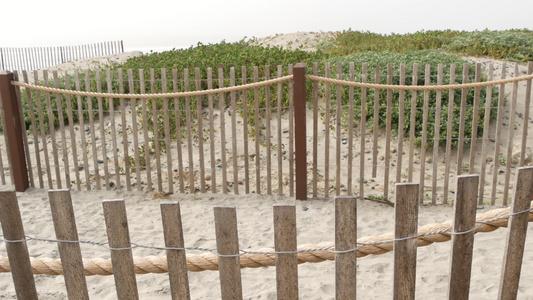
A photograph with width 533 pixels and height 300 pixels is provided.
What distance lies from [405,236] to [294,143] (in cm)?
532

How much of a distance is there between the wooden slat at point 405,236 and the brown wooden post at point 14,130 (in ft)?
18.4

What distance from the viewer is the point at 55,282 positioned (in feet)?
14.4

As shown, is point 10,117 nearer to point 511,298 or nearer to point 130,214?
A: point 130,214

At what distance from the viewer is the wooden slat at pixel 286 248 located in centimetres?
218

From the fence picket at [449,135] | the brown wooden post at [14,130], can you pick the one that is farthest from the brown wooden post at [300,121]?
the brown wooden post at [14,130]

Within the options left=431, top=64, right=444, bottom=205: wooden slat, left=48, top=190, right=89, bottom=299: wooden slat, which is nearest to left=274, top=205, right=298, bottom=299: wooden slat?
left=48, top=190, right=89, bottom=299: wooden slat

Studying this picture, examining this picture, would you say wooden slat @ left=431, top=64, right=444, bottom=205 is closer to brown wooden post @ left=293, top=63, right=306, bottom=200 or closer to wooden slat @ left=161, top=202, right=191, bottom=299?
brown wooden post @ left=293, top=63, right=306, bottom=200

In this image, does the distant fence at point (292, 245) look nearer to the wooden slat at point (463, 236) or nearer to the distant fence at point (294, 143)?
the wooden slat at point (463, 236)

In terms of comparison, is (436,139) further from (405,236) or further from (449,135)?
(405,236)

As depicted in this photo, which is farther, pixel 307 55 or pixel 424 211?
pixel 307 55

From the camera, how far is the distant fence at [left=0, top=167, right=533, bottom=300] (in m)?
Result: 2.23

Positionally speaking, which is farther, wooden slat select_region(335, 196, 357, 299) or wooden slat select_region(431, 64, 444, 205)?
wooden slat select_region(431, 64, 444, 205)

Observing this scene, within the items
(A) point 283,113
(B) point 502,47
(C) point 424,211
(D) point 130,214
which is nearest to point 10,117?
(D) point 130,214

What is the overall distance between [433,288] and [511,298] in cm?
146
